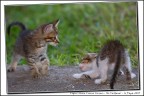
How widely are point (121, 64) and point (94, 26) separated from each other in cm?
119

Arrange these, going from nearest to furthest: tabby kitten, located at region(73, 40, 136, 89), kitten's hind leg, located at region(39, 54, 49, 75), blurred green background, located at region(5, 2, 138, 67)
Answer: tabby kitten, located at region(73, 40, 136, 89) < kitten's hind leg, located at region(39, 54, 49, 75) < blurred green background, located at region(5, 2, 138, 67)

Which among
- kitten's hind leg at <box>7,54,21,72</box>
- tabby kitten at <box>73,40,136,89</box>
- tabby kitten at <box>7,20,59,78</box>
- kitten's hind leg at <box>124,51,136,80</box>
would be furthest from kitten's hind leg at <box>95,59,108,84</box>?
kitten's hind leg at <box>7,54,21,72</box>

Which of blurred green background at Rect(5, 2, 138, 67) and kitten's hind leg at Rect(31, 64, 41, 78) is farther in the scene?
blurred green background at Rect(5, 2, 138, 67)

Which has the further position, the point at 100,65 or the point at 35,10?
the point at 35,10

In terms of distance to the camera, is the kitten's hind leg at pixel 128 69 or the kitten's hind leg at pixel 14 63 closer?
the kitten's hind leg at pixel 128 69

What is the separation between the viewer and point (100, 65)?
314cm

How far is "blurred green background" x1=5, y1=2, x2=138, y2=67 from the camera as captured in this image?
149 inches

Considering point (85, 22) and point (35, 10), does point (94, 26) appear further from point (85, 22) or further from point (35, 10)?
point (35, 10)

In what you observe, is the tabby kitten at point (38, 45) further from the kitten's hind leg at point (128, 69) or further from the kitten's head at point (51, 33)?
the kitten's hind leg at point (128, 69)

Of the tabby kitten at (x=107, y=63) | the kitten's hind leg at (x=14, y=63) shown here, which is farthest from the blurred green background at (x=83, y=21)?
the tabby kitten at (x=107, y=63)

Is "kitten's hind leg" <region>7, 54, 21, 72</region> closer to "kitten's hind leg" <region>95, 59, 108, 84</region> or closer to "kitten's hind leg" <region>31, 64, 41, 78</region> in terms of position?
"kitten's hind leg" <region>31, 64, 41, 78</region>

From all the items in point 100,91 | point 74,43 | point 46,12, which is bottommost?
point 100,91

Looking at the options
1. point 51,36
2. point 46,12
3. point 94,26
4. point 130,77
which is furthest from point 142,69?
point 46,12

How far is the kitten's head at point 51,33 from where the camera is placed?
3168 millimetres
